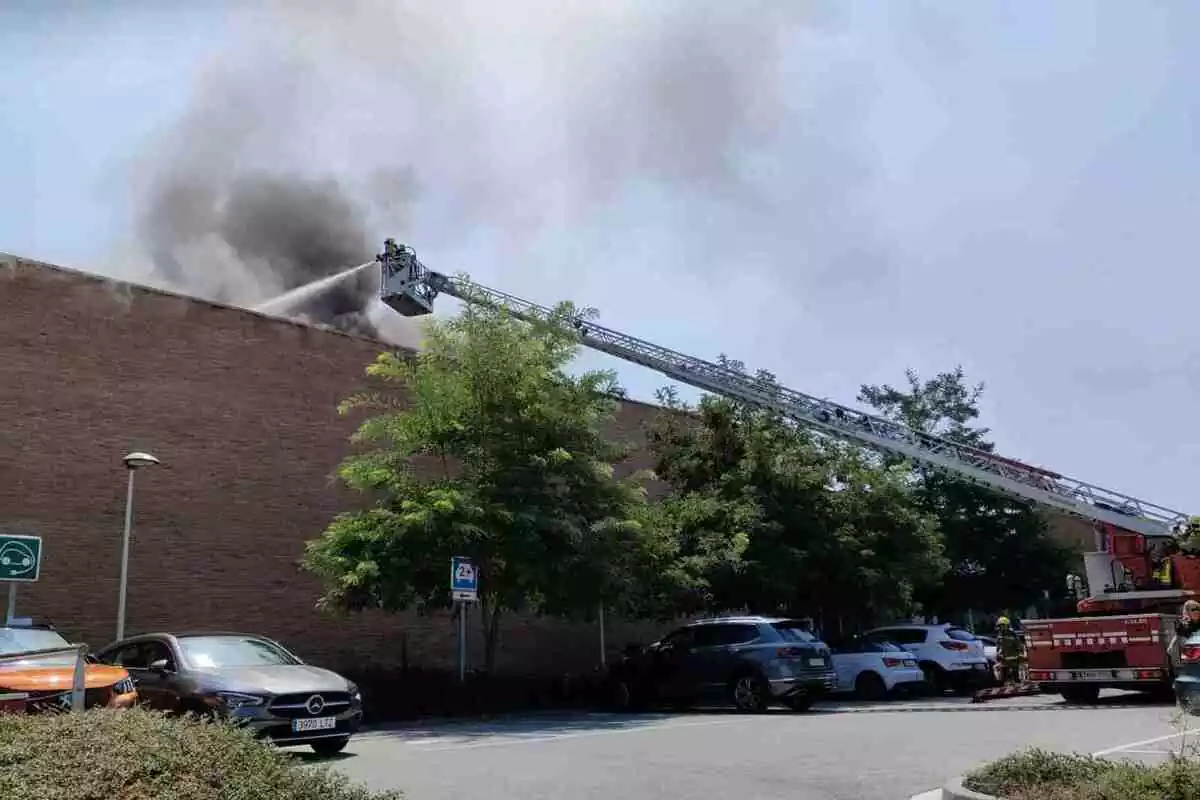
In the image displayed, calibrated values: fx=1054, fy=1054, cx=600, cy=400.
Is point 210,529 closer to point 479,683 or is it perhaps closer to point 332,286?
point 479,683

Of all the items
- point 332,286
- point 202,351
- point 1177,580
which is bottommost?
point 1177,580

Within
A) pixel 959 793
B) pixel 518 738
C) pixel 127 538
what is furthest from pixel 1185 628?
pixel 127 538

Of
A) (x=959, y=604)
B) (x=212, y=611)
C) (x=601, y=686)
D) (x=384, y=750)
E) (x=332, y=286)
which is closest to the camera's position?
(x=384, y=750)

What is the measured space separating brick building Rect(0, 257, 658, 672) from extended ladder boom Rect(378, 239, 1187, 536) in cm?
445

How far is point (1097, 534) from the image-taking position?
21938 mm

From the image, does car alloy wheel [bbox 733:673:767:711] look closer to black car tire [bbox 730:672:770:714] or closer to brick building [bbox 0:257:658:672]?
black car tire [bbox 730:672:770:714]

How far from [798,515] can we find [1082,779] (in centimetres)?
1647

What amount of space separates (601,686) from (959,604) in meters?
16.9

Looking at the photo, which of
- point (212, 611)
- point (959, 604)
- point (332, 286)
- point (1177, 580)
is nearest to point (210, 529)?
point (212, 611)

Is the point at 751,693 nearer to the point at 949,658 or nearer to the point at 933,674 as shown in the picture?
the point at 933,674

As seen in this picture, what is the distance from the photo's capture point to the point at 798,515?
76.7 feet

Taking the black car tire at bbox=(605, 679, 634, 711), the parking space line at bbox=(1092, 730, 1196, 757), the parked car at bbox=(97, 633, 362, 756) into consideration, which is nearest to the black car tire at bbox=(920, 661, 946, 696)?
the black car tire at bbox=(605, 679, 634, 711)

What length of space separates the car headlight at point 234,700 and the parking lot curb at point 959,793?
655cm

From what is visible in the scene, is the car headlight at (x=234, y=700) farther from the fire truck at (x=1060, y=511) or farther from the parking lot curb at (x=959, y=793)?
the fire truck at (x=1060, y=511)
